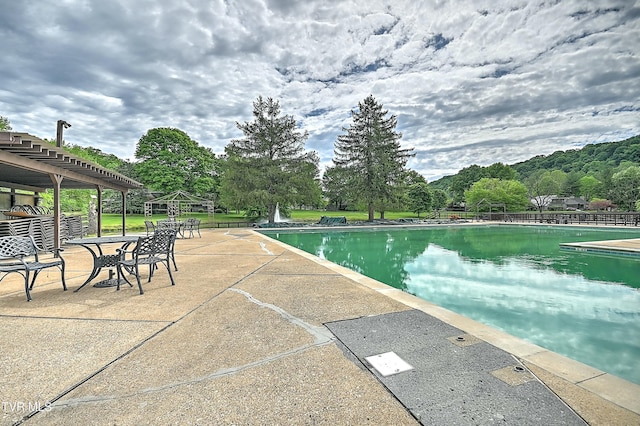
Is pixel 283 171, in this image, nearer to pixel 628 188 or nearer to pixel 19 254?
pixel 19 254

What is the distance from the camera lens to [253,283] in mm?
4773

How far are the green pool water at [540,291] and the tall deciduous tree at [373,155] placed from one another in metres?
15.7

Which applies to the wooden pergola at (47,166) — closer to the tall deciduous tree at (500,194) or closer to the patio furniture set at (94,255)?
the patio furniture set at (94,255)

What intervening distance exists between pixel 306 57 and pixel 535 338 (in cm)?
1437

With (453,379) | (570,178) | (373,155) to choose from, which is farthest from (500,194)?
(453,379)

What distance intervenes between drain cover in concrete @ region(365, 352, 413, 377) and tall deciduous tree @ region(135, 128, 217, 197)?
102 ft

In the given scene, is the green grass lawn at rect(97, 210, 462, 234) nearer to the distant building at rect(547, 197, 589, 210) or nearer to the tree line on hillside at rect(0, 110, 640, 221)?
the tree line on hillside at rect(0, 110, 640, 221)

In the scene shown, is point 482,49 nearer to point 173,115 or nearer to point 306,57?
point 306,57

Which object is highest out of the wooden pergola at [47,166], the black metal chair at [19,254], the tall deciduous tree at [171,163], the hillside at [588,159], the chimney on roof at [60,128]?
the hillside at [588,159]

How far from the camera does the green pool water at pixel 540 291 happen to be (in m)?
3.59

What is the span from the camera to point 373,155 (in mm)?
26812

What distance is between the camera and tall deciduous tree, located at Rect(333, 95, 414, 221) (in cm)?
2639

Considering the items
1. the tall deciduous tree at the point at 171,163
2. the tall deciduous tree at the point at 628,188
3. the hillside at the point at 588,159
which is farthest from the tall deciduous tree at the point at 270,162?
the hillside at the point at 588,159

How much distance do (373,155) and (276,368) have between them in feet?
85.4
